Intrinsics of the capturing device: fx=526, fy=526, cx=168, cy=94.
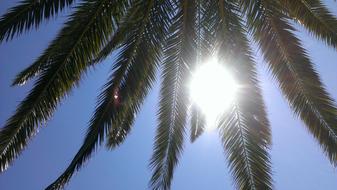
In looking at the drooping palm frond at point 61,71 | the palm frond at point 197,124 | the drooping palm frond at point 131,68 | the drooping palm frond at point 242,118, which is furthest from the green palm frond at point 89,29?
the palm frond at point 197,124

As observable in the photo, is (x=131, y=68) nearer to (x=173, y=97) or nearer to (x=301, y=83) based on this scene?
(x=173, y=97)

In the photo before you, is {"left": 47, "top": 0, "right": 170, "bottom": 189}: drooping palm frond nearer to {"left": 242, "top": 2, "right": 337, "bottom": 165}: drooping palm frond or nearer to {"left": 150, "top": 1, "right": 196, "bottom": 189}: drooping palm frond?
{"left": 150, "top": 1, "right": 196, "bottom": 189}: drooping palm frond

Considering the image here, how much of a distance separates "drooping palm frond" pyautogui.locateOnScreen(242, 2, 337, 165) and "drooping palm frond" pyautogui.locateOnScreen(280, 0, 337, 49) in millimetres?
382

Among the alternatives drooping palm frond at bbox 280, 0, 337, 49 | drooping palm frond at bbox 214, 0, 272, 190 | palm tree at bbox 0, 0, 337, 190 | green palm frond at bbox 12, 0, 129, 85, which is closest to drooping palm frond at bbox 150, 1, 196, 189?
palm tree at bbox 0, 0, 337, 190

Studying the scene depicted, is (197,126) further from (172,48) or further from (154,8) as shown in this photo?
(154,8)

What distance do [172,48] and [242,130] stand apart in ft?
6.67

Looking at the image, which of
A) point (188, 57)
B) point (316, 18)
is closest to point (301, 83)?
point (316, 18)

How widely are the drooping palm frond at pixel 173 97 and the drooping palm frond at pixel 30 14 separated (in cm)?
215

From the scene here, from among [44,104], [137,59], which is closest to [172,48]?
[137,59]

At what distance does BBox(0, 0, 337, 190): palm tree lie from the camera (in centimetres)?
891

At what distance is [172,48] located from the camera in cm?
1002

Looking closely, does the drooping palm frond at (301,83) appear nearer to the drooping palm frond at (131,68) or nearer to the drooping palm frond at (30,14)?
the drooping palm frond at (131,68)

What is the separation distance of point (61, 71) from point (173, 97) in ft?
9.90

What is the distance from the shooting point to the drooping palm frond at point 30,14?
876 centimetres
